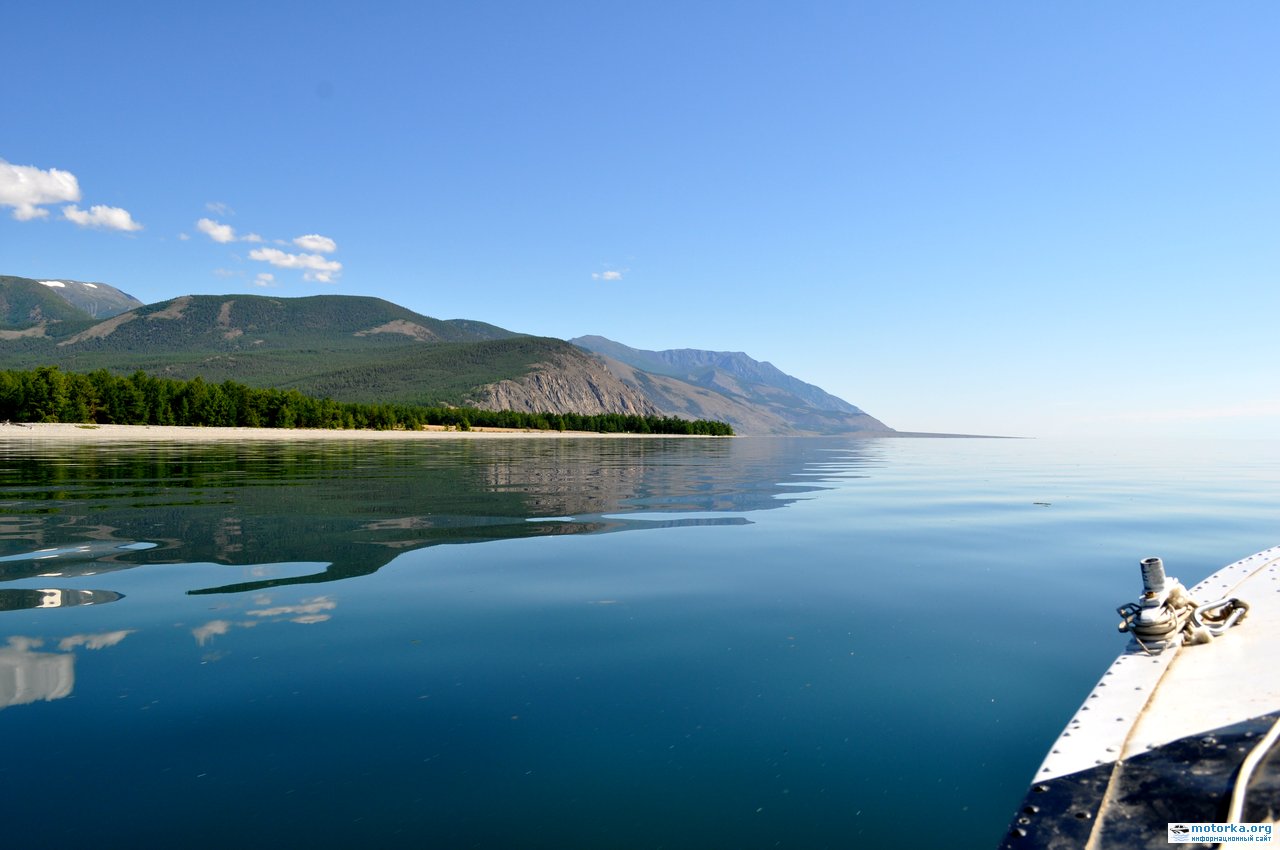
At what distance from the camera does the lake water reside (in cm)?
493

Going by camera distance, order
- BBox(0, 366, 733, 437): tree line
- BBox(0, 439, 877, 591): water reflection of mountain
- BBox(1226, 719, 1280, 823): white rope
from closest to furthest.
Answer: BBox(1226, 719, 1280, 823): white rope, BBox(0, 439, 877, 591): water reflection of mountain, BBox(0, 366, 733, 437): tree line

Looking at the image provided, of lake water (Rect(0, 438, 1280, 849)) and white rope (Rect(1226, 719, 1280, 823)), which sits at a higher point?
white rope (Rect(1226, 719, 1280, 823))

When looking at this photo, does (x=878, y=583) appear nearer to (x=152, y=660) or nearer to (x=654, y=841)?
(x=654, y=841)

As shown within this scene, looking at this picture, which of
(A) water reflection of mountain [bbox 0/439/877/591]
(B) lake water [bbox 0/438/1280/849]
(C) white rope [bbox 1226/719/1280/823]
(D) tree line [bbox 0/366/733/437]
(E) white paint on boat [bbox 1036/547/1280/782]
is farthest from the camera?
(D) tree line [bbox 0/366/733/437]

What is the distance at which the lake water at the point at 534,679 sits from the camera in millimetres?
4934

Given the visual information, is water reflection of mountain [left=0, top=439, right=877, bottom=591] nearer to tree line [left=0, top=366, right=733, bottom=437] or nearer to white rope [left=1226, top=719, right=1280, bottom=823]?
white rope [left=1226, top=719, right=1280, bottom=823]

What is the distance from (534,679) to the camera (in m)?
7.45

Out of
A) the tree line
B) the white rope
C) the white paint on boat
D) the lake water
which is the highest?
the tree line

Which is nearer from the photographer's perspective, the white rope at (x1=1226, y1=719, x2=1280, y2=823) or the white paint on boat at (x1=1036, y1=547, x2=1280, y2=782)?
the white rope at (x1=1226, y1=719, x2=1280, y2=823)

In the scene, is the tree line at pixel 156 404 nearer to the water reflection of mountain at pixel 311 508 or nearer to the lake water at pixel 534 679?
the water reflection of mountain at pixel 311 508

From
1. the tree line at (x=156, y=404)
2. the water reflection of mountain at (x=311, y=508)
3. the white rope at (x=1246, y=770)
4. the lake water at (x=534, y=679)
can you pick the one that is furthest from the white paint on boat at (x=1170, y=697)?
the tree line at (x=156, y=404)

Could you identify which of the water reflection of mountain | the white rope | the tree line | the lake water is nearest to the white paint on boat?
the lake water

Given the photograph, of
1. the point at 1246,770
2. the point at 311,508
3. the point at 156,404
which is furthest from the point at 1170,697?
the point at 156,404

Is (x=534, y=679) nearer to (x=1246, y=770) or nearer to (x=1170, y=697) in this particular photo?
(x=1246, y=770)
